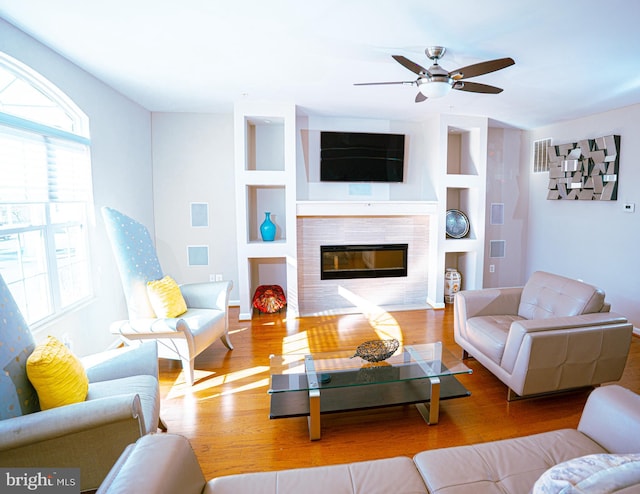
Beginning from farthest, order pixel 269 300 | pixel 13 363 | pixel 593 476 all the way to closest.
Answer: pixel 269 300, pixel 13 363, pixel 593 476

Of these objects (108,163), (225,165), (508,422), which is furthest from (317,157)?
(508,422)

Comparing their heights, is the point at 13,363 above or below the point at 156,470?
above

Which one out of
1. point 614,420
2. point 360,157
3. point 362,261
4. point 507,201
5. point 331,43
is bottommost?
point 614,420

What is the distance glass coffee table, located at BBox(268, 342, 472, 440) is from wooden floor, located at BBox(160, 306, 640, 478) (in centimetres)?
15

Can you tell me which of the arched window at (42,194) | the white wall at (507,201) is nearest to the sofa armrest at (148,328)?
the arched window at (42,194)

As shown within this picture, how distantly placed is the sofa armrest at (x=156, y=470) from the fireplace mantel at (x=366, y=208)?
11.2 ft

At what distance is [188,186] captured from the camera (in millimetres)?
4664

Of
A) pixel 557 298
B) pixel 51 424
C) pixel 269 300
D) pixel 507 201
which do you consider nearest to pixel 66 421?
pixel 51 424

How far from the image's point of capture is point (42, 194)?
2.61 metres

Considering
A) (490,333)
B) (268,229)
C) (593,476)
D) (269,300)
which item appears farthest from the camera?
(269,300)

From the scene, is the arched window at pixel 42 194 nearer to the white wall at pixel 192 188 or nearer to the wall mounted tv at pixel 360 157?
the white wall at pixel 192 188

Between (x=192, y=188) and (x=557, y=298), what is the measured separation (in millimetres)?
4256

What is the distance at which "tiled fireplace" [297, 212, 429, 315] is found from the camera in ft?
15.4

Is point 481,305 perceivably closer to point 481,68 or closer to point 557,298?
point 557,298
